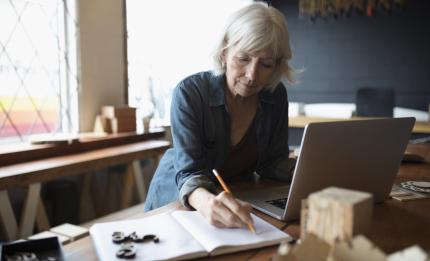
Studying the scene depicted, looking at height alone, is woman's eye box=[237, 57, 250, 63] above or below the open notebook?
above

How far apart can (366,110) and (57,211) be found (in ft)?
9.76

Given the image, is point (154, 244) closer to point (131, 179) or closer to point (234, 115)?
point (234, 115)

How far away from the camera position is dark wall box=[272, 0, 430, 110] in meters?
4.38

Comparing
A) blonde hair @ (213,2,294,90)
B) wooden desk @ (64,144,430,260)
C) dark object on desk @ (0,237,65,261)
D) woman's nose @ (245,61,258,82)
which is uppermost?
blonde hair @ (213,2,294,90)

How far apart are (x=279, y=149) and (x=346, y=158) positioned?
540mm

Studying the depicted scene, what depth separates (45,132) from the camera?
2.58m

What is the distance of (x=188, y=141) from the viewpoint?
114 cm

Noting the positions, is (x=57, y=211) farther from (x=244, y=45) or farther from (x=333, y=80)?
(x=333, y=80)

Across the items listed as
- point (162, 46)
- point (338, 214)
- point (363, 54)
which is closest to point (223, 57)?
point (338, 214)

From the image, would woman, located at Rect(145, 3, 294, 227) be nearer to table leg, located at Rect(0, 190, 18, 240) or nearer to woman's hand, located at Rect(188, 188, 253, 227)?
woman's hand, located at Rect(188, 188, 253, 227)

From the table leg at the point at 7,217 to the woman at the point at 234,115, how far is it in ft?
2.70

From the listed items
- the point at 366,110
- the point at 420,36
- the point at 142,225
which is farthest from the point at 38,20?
the point at 420,36

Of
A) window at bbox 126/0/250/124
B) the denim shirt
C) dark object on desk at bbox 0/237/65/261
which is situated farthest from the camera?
window at bbox 126/0/250/124

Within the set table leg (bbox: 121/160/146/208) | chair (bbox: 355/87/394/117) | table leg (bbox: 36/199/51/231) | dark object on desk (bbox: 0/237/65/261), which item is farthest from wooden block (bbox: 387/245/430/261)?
chair (bbox: 355/87/394/117)
